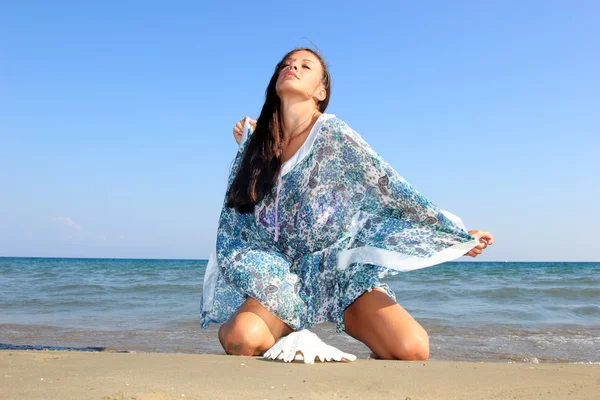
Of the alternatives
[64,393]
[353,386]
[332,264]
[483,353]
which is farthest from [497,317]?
[64,393]

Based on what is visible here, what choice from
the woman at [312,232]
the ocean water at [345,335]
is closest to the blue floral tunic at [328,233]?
the woman at [312,232]

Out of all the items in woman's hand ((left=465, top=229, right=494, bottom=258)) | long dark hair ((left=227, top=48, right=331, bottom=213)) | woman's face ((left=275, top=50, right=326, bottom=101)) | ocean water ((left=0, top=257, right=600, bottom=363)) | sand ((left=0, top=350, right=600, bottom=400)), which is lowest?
ocean water ((left=0, top=257, right=600, bottom=363))

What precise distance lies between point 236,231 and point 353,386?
1.58 m

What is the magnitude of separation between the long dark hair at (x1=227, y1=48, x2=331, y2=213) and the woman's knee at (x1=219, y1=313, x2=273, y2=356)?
27.9 inches

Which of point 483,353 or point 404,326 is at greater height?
point 404,326

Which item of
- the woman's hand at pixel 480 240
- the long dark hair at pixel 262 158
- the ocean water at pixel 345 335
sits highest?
the long dark hair at pixel 262 158

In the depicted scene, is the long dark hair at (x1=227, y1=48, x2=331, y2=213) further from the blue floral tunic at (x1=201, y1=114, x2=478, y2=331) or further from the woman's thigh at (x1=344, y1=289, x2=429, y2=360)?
the woman's thigh at (x1=344, y1=289, x2=429, y2=360)

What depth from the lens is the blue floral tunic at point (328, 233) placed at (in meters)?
3.04

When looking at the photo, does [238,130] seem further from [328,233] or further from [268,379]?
[268,379]

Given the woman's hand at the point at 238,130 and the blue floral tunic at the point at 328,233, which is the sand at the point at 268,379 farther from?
the woman's hand at the point at 238,130

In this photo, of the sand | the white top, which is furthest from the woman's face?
the sand

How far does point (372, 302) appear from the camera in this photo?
2.96m

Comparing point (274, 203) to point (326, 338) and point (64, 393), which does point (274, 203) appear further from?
point (326, 338)

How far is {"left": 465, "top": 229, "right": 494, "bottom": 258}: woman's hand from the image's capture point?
2986 millimetres
